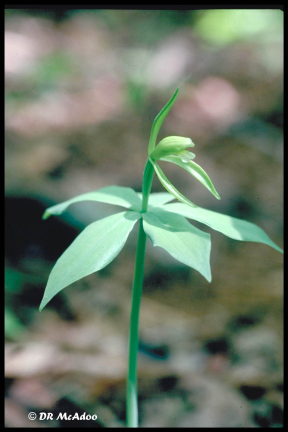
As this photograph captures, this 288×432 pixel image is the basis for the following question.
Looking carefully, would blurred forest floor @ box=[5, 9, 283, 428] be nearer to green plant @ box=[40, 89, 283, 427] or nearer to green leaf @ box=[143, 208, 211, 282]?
green plant @ box=[40, 89, 283, 427]

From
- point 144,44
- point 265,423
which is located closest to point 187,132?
point 144,44

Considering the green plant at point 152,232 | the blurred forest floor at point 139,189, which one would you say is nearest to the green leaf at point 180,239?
the green plant at point 152,232

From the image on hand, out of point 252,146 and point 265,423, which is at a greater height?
point 252,146

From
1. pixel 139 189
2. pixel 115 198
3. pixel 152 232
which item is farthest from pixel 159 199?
pixel 139 189

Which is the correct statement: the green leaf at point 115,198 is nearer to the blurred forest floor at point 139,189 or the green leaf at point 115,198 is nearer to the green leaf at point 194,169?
the green leaf at point 194,169

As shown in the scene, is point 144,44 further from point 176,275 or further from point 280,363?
point 280,363
